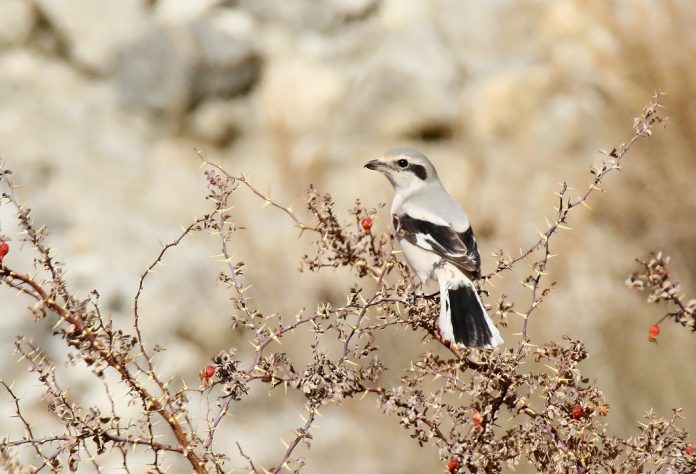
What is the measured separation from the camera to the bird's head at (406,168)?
14.9ft

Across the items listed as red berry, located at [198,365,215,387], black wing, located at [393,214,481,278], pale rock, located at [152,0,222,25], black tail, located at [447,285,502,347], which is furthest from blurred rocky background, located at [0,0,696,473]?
red berry, located at [198,365,215,387]

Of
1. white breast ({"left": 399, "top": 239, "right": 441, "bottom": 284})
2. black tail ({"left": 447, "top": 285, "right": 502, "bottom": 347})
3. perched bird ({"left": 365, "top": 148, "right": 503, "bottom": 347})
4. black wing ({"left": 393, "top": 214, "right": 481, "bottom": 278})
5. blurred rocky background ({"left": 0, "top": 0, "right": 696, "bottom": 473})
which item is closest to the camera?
black tail ({"left": 447, "top": 285, "right": 502, "bottom": 347})

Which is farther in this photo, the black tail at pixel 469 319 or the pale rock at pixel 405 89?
the pale rock at pixel 405 89

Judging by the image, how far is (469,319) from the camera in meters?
3.13

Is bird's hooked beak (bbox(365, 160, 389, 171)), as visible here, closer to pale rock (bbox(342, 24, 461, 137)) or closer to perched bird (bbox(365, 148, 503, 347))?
perched bird (bbox(365, 148, 503, 347))

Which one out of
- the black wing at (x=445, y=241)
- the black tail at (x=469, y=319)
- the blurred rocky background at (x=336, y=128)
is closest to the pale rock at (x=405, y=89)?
the blurred rocky background at (x=336, y=128)

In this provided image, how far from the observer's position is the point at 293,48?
22.2ft

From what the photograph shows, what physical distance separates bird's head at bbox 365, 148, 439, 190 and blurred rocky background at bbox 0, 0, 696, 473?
5.57 ft

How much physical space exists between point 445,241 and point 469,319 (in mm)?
889

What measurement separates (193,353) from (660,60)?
388 cm

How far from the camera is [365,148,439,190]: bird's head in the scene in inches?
179

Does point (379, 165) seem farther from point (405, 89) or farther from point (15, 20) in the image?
point (15, 20)

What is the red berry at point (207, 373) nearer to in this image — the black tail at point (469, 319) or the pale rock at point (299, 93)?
the black tail at point (469, 319)

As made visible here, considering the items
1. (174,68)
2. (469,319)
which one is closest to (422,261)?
(469,319)
